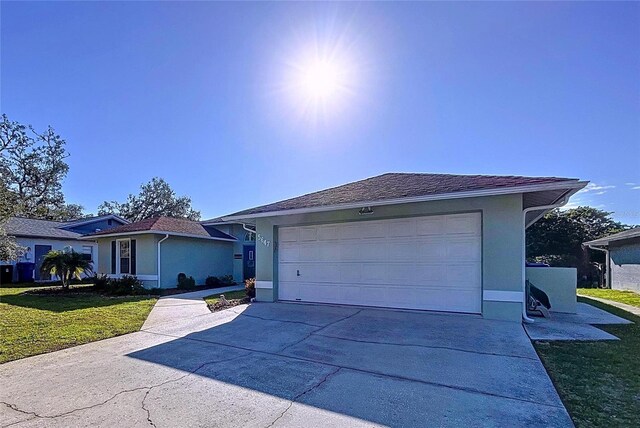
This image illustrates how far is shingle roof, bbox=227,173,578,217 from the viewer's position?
7.46 metres

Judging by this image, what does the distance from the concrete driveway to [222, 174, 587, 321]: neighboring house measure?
123 centimetres

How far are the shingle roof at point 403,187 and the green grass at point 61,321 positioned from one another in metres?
4.39

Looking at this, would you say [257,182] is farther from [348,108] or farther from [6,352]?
[6,352]

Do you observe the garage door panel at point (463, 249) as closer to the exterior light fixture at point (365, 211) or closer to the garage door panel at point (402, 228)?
the garage door panel at point (402, 228)

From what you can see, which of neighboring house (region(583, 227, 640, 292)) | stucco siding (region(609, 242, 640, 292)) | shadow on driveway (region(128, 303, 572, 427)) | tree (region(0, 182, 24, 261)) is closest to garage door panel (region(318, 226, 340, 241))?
shadow on driveway (region(128, 303, 572, 427))

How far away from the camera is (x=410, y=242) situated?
342 inches

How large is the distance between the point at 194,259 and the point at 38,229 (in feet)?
36.5

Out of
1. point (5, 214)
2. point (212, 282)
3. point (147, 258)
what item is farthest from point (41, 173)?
point (5, 214)

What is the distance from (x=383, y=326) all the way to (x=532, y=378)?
3.12m

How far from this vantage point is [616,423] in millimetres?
3131

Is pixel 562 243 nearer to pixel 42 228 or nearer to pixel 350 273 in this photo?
pixel 350 273

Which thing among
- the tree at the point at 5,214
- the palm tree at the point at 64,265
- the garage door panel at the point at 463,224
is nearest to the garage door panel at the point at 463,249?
the garage door panel at the point at 463,224

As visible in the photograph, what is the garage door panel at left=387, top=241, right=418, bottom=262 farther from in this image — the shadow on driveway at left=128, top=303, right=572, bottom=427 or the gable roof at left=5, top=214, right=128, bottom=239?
the gable roof at left=5, top=214, right=128, bottom=239

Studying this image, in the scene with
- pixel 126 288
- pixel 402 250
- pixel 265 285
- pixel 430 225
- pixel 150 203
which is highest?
pixel 150 203
